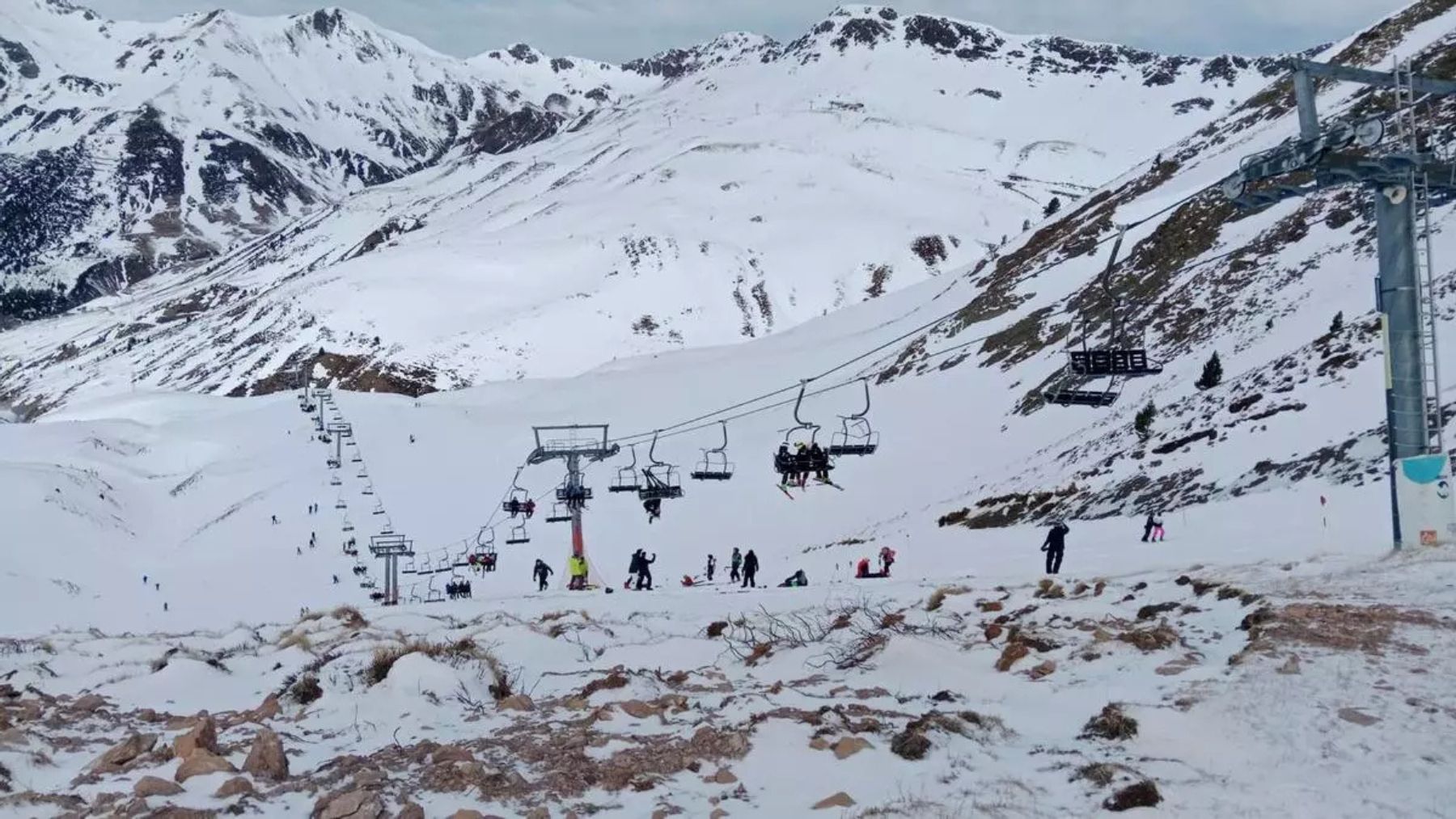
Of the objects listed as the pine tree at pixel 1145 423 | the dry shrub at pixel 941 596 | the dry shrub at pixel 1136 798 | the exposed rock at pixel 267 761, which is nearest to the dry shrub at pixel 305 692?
the exposed rock at pixel 267 761

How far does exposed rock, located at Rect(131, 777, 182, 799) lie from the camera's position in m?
7.12

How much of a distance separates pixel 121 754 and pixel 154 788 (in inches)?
46.5

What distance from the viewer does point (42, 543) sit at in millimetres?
54219

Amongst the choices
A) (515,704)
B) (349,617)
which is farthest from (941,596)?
(349,617)

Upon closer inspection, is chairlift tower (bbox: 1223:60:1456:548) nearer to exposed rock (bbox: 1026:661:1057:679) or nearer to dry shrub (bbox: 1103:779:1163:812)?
exposed rock (bbox: 1026:661:1057:679)

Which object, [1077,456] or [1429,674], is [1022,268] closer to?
[1077,456]

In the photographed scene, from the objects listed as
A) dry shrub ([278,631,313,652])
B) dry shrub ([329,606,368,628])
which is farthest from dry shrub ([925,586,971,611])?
dry shrub ([329,606,368,628])

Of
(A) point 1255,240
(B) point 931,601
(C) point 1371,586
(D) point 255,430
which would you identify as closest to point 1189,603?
(C) point 1371,586

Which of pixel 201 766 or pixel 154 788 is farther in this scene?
pixel 201 766

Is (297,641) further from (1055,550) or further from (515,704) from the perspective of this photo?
(1055,550)

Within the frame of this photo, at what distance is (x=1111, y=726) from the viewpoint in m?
7.84

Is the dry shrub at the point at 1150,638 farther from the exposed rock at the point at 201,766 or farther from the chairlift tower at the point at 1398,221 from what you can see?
the exposed rock at the point at 201,766

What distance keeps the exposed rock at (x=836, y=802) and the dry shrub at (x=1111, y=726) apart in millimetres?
2148

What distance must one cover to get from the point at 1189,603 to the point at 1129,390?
104ft
